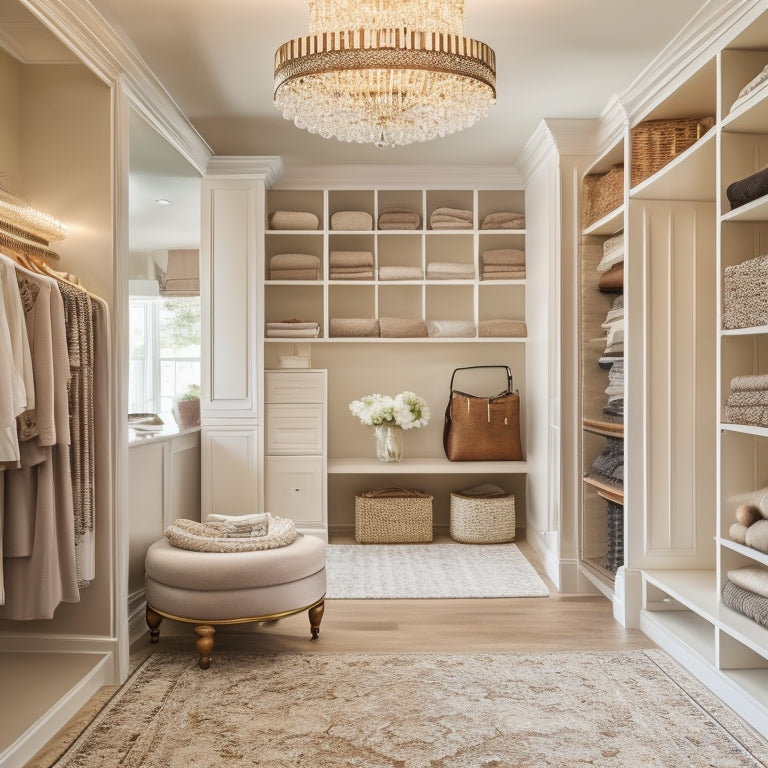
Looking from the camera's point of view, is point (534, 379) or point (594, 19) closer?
point (594, 19)

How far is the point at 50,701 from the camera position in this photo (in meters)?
2.55

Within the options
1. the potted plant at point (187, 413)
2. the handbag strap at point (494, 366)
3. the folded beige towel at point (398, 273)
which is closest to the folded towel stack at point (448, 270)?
the folded beige towel at point (398, 273)

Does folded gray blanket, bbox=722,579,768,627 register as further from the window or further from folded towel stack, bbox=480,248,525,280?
the window

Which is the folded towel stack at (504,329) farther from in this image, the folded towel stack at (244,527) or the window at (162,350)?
the folded towel stack at (244,527)

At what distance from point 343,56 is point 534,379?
322 cm

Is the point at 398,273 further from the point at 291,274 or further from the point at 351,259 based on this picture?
the point at 291,274

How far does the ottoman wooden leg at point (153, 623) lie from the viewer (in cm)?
326

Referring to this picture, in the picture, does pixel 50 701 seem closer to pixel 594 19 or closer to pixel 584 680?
pixel 584 680

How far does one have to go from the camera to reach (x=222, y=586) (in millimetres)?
3029

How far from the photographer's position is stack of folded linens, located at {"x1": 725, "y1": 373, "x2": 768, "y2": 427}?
2.52 m

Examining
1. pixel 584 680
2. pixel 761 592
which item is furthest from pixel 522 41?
pixel 584 680

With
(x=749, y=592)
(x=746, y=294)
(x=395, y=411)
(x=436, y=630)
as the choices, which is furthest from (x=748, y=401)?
(x=395, y=411)

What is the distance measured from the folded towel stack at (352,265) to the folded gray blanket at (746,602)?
130 inches

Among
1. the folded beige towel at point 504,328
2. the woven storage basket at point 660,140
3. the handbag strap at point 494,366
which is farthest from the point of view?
the handbag strap at point 494,366
